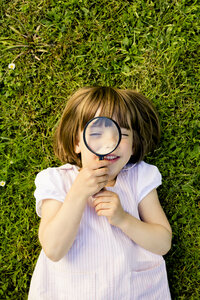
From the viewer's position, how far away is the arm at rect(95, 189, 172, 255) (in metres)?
2.58

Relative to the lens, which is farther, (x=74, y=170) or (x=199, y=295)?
(x=199, y=295)

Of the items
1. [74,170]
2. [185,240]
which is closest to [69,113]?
[74,170]

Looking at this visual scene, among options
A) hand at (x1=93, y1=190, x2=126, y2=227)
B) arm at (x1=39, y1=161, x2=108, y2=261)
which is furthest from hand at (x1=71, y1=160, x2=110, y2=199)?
hand at (x1=93, y1=190, x2=126, y2=227)

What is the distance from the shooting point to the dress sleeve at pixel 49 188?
108 inches

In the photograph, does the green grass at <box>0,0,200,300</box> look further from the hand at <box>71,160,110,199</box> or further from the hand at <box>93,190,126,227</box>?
the hand at <box>71,160,110,199</box>

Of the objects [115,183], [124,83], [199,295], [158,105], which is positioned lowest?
[199,295]

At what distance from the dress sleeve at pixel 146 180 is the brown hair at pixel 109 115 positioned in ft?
0.38

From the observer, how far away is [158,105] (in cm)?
357

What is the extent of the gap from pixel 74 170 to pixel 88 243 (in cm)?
65

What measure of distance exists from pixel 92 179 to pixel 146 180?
820mm

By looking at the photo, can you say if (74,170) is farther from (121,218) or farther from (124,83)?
(124,83)

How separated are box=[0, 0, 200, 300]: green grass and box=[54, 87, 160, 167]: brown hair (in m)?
0.52

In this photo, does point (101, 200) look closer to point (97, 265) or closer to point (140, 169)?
point (97, 265)

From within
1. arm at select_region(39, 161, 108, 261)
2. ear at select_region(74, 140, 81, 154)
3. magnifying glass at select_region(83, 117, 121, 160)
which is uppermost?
magnifying glass at select_region(83, 117, 121, 160)
